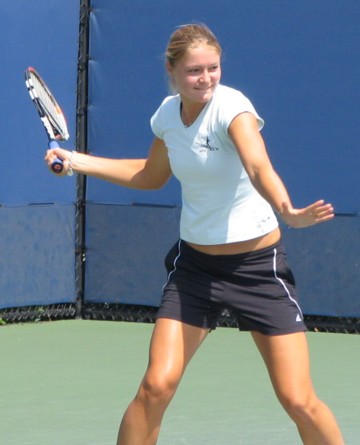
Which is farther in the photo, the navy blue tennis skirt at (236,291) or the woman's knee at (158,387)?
the navy blue tennis skirt at (236,291)

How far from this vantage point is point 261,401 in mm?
5824

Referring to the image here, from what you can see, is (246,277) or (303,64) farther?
(303,64)

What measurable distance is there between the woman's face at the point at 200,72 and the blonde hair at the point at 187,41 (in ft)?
0.06

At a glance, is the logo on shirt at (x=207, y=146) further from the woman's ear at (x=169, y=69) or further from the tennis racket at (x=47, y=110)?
the tennis racket at (x=47, y=110)

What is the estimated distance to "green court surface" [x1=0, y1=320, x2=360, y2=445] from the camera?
17.1 feet

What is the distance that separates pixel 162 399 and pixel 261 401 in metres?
1.96

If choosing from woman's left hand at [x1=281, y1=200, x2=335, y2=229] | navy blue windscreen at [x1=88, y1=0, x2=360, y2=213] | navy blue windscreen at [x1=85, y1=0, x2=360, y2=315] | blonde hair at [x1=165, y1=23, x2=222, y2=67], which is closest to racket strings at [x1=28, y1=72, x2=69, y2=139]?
blonde hair at [x1=165, y1=23, x2=222, y2=67]

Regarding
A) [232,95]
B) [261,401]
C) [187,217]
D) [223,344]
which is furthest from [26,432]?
[223,344]

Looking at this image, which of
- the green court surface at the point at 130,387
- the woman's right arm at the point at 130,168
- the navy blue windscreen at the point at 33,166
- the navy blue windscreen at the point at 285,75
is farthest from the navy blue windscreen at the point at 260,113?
the woman's right arm at the point at 130,168

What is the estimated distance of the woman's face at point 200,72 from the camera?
3973 mm

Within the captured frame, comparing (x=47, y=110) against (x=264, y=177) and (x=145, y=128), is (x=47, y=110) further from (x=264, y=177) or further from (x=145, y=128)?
(x=145, y=128)

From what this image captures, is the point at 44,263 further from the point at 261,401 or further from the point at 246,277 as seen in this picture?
the point at 246,277

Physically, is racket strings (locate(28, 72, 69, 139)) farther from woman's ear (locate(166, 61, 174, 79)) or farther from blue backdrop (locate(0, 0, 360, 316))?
blue backdrop (locate(0, 0, 360, 316))

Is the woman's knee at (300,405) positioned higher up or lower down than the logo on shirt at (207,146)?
lower down
